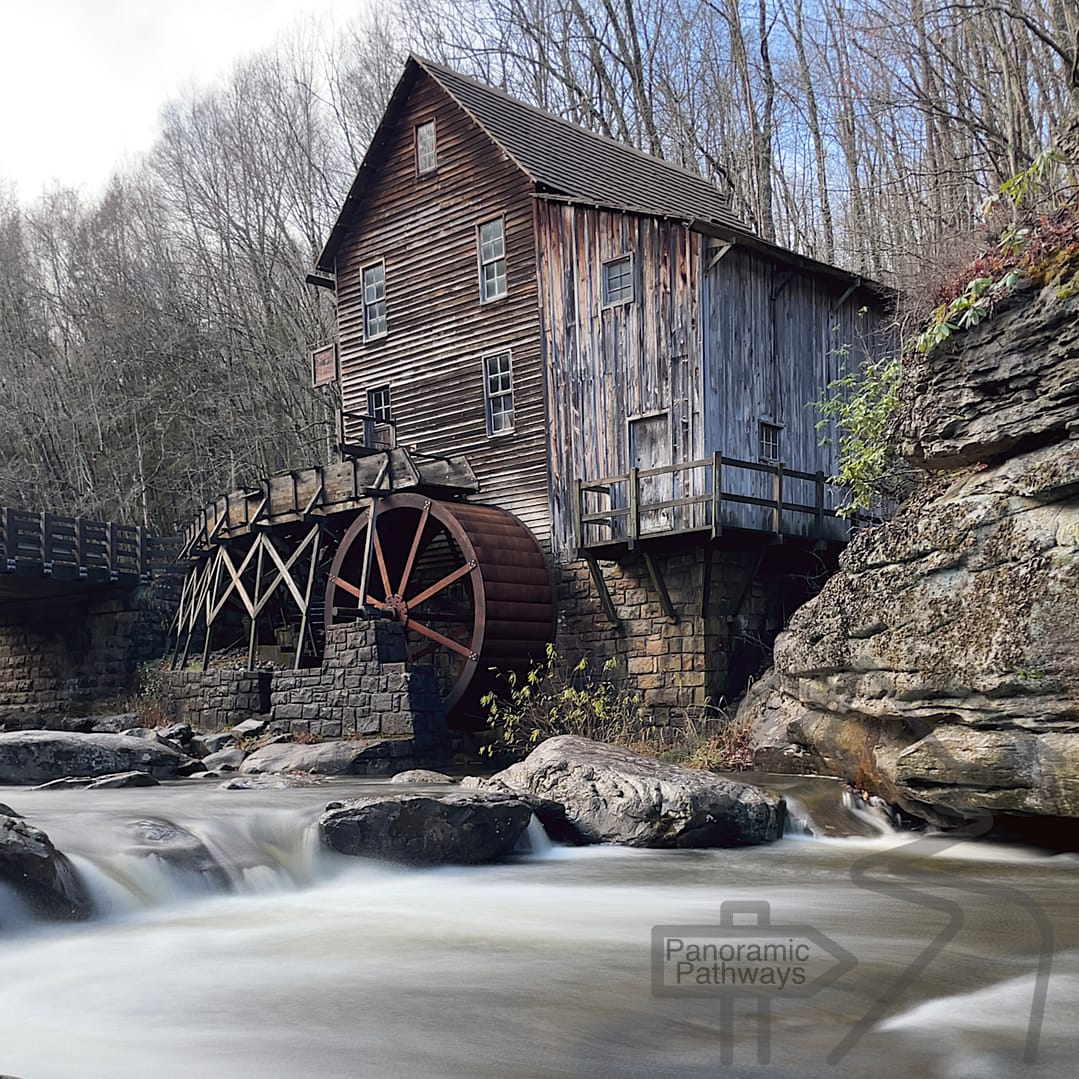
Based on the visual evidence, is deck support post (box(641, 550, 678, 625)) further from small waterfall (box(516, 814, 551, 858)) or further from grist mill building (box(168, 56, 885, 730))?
small waterfall (box(516, 814, 551, 858))

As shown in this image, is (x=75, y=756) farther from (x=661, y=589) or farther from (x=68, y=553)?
(x=68, y=553)

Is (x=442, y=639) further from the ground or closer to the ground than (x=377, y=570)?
closer to the ground

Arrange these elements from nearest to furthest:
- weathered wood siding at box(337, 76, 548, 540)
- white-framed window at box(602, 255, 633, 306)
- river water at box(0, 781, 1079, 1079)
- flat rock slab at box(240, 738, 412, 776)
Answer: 1. river water at box(0, 781, 1079, 1079)
2. flat rock slab at box(240, 738, 412, 776)
3. white-framed window at box(602, 255, 633, 306)
4. weathered wood siding at box(337, 76, 548, 540)

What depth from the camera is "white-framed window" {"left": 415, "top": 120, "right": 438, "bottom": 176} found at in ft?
61.5

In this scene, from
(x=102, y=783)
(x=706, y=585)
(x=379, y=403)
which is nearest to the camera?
(x=102, y=783)

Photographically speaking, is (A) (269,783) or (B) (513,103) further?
(B) (513,103)

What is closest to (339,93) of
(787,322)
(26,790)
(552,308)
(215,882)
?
(552,308)

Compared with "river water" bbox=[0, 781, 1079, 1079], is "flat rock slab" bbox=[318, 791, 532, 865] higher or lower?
higher

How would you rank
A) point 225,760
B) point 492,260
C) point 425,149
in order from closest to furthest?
1. point 225,760
2. point 492,260
3. point 425,149

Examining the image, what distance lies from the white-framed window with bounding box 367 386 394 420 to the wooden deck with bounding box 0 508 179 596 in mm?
6523

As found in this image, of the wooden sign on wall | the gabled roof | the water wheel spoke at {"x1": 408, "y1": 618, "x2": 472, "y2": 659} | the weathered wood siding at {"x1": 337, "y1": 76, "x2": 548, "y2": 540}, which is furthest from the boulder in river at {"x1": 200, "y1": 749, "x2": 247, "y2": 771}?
the gabled roof

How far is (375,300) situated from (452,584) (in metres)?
5.19

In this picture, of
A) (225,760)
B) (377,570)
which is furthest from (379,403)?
(225,760)

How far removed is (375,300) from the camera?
19.7 metres
